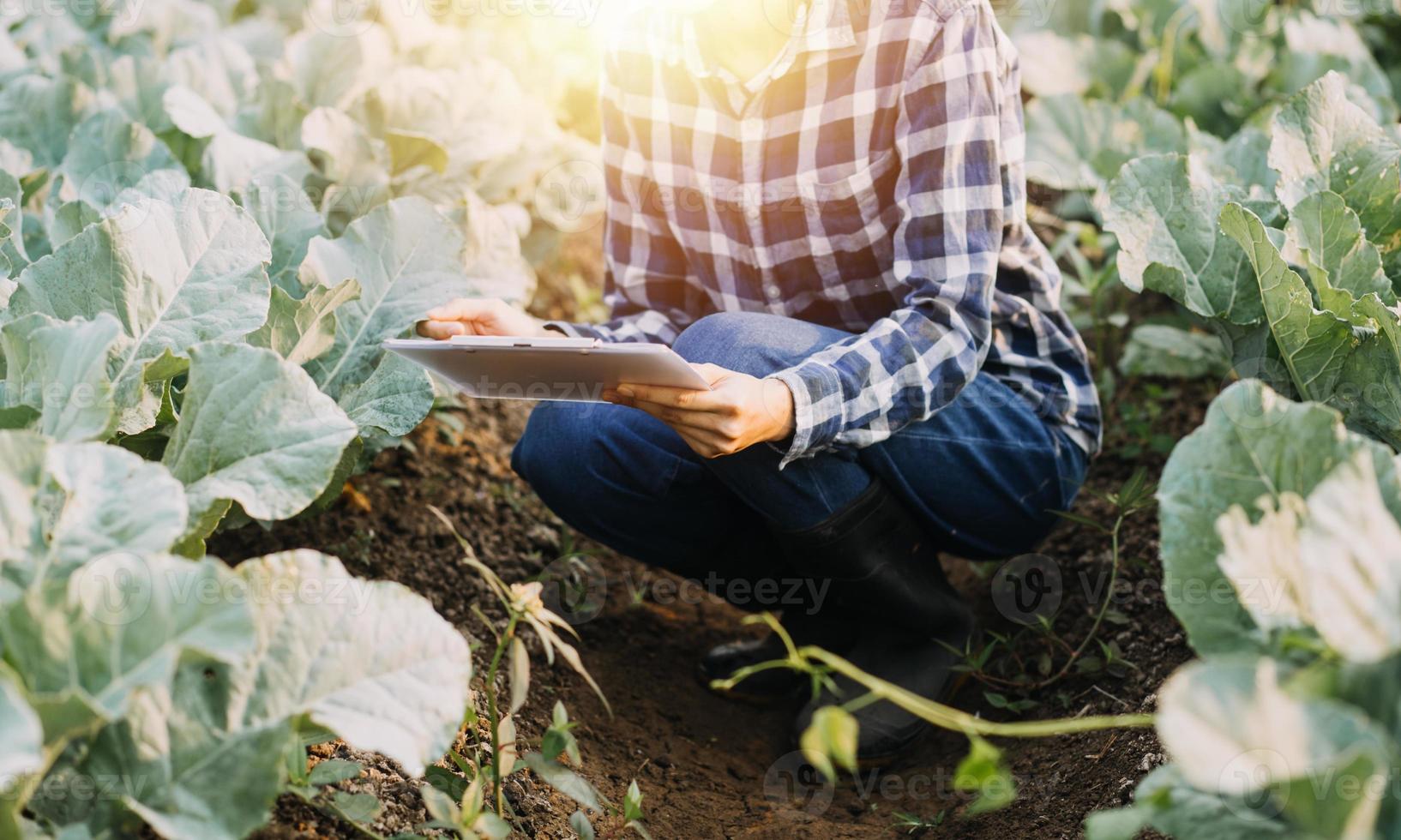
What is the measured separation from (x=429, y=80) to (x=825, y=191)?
3.35ft

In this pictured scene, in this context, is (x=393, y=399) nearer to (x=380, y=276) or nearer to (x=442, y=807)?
(x=380, y=276)

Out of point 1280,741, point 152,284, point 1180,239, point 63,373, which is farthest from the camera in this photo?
point 1180,239

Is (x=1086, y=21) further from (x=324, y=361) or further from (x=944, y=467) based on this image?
(x=324, y=361)

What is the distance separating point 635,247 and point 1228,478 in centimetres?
114

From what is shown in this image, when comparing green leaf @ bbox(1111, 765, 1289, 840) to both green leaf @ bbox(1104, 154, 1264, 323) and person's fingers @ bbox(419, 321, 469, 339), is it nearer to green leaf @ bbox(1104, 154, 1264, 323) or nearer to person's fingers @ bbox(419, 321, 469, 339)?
green leaf @ bbox(1104, 154, 1264, 323)


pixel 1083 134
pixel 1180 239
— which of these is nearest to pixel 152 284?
pixel 1180 239

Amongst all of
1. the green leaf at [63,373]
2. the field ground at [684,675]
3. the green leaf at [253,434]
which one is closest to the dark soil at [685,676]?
the field ground at [684,675]

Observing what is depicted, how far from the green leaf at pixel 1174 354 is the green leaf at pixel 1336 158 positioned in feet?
1.40

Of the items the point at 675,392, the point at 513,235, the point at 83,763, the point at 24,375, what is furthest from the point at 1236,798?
the point at 513,235

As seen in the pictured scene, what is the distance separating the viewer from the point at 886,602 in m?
1.82

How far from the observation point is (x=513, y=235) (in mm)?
2059

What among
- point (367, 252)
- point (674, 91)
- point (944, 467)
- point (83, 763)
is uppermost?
point (674, 91)

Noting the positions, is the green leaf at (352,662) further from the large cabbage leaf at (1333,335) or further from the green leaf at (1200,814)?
the large cabbage leaf at (1333,335)

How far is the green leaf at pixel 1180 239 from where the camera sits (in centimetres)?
159
